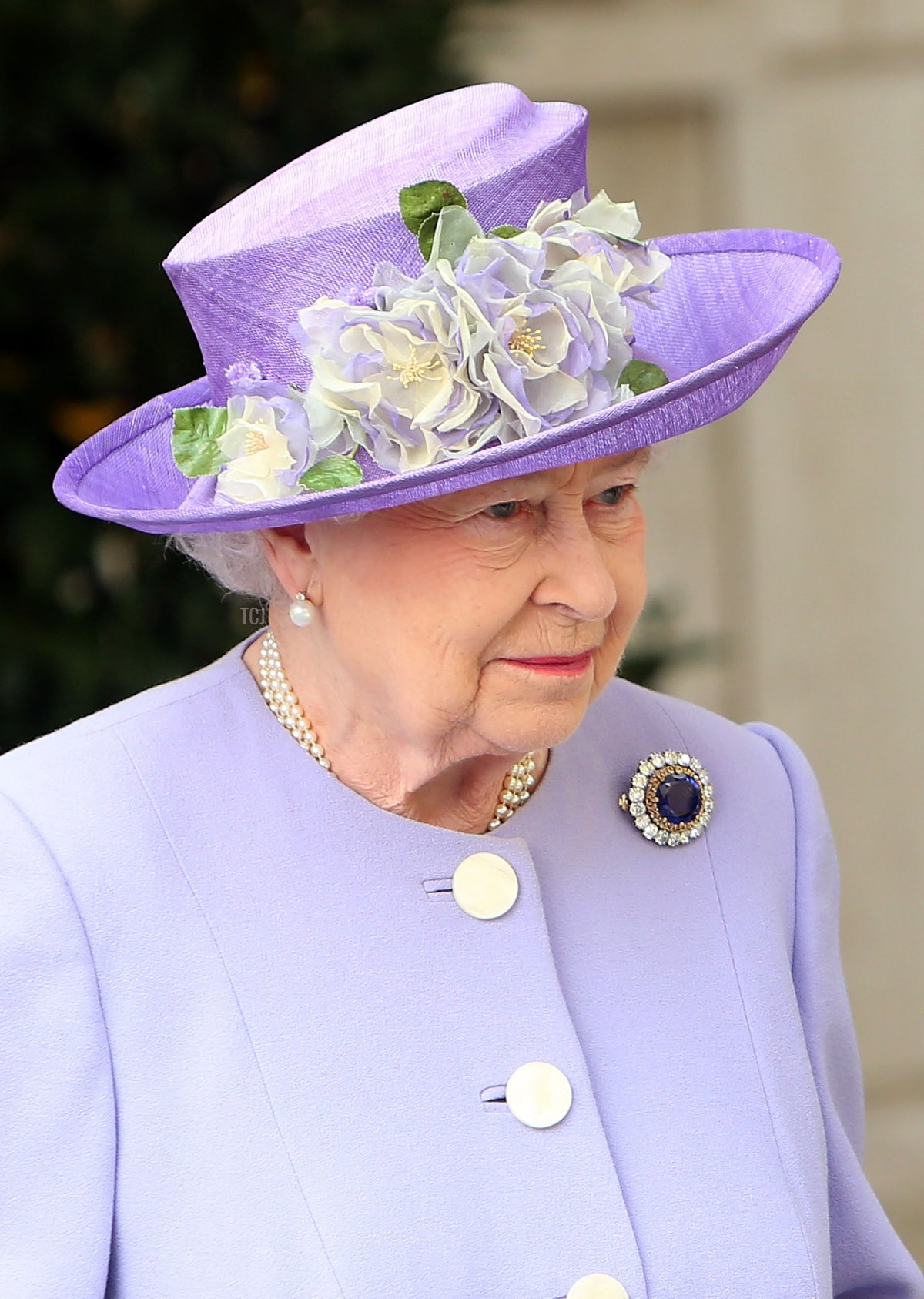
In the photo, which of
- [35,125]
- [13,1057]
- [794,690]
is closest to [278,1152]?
[13,1057]

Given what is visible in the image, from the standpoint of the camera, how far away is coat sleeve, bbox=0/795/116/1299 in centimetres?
141

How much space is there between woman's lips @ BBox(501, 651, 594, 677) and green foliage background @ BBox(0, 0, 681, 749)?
1.43m

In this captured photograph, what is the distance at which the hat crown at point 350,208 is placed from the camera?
1462 mm

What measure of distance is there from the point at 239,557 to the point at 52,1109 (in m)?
0.51

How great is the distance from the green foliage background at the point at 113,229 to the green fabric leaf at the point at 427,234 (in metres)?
1.48

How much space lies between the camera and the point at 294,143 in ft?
10.1

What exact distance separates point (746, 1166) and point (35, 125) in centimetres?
202

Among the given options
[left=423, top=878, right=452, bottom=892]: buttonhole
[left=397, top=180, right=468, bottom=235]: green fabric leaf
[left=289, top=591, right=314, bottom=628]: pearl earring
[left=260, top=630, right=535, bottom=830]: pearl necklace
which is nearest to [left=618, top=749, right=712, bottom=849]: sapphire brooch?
[left=260, top=630, right=535, bottom=830]: pearl necklace

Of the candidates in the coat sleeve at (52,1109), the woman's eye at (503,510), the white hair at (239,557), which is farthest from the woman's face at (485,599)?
the coat sleeve at (52,1109)

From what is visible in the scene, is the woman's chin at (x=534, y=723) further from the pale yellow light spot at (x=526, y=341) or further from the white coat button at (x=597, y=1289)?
the white coat button at (x=597, y=1289)

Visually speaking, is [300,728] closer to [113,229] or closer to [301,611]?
[301,611]

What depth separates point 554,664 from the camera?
1.49 meters

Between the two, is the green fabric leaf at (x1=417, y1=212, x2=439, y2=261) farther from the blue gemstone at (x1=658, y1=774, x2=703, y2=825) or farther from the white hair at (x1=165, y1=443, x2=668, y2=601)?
the blue gemstone at (x1=658, y1=774, x2=703, y2=825)

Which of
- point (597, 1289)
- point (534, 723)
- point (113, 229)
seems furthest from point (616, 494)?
point (113, 229)
